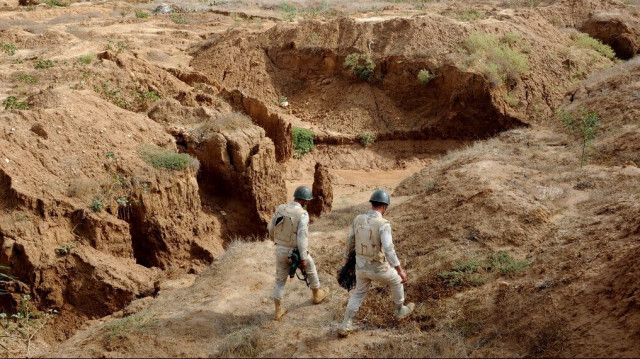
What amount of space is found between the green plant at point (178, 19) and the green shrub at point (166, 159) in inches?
666

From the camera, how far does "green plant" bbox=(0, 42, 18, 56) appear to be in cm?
1758

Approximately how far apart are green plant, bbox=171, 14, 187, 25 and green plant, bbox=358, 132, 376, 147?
1143 cm

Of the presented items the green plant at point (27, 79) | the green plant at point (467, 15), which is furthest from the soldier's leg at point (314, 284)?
the green plant at point (467, 15)

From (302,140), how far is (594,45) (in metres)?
12.6

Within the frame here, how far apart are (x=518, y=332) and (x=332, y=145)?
1439cm

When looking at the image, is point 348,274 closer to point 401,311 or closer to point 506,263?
point 401,311

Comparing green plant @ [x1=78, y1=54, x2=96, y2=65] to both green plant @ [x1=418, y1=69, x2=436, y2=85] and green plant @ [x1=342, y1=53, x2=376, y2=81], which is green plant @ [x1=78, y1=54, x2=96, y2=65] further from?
green plant @ [x1=418, y1=69, x2=436, y2=85]

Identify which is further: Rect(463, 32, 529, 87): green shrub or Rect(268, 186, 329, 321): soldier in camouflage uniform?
Rect(463, 32, 529, 87): green shrub

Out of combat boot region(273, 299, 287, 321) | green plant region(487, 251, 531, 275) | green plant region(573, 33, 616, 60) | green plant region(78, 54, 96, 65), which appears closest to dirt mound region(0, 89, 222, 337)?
combat boot region(273, 299, 287, 321)

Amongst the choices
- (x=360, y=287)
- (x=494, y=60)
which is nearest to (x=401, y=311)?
(x=360, y=287)

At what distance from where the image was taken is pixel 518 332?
6.00 m

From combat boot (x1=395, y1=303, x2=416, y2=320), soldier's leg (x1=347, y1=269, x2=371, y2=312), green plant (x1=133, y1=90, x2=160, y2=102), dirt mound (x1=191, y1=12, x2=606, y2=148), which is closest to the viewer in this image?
soldier's leg (x1=347, y1=269, x2=371, y2=312)

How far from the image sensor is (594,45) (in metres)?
23.0

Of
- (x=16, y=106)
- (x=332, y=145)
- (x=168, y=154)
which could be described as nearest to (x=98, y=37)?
(x=332, y=145)
